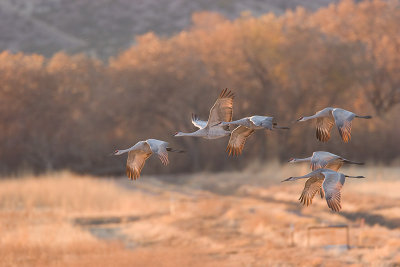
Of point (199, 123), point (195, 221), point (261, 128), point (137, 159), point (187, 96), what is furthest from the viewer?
point (187, 96)

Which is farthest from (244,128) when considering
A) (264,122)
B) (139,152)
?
(264,122)

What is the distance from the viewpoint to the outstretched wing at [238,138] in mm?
7770

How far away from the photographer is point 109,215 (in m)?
58.1

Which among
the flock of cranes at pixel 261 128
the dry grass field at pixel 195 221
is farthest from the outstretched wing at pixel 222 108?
the dry grass field at pixel 195 221

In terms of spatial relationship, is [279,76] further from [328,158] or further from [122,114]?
[328,158]

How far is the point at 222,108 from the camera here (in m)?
7.70

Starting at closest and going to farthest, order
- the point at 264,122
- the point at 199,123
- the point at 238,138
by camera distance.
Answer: the point at 264,122 < the point at 238,138 < the point at 199,123

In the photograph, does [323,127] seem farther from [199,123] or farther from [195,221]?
[195,221]

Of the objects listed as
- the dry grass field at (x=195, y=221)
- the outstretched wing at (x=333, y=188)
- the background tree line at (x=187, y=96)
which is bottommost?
the dry grass field at (x=195, y=221)

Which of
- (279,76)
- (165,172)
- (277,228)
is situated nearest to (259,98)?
(279,76)

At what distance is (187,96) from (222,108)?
56.8 metres

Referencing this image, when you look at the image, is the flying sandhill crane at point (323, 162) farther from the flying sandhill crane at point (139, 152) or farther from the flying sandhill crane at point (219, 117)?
the flying sandhill crane at point (139, 152)

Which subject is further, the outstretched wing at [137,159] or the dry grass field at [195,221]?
the dry grass field at [195,221]

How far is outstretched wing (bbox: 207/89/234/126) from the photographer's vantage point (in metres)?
7.56
